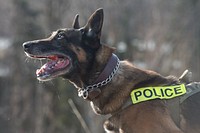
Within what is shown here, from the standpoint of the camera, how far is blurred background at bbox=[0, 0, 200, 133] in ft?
56.3

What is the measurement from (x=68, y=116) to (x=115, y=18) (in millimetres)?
4246

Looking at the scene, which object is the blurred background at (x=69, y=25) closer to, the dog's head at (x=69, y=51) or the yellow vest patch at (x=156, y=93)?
the dog's head at (x=69, y=51)

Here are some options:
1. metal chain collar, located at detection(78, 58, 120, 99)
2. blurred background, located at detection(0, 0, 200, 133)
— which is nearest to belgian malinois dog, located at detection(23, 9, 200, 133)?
metal chain collar, located at detection(78, 58, 120, 99)

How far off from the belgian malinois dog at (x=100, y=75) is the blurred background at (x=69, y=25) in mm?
7089

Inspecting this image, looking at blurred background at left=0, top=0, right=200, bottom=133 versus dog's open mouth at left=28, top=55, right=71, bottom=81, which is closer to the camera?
dog's open mouth at left=28, top=55, right=71, bottom=81

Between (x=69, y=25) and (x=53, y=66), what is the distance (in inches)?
392

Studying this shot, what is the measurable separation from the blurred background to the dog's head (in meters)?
7.06

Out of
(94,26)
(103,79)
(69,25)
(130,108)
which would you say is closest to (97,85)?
(103,79)

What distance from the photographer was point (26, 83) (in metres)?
20.9

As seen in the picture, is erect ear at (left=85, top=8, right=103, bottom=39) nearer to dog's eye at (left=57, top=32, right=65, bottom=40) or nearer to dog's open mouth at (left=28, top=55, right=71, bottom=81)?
dog's eye at (left=57, top=32, right=65, bottom=40)

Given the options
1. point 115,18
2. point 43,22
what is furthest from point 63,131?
point 115,18

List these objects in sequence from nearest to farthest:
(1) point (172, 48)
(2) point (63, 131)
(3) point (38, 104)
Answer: (2) point (63, 131), (3) point (38, 104), (1) point (172, 48)

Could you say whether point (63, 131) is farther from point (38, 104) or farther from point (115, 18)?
point (115, 18)

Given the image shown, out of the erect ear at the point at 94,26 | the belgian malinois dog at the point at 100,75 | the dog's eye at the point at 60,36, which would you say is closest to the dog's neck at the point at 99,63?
the belgian malinois dog at the point at 100,75
